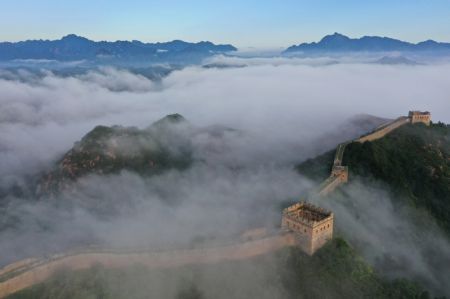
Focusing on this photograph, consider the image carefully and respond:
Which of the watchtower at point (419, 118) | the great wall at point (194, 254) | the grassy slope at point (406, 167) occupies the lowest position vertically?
the grassy slope at point (406, 167)

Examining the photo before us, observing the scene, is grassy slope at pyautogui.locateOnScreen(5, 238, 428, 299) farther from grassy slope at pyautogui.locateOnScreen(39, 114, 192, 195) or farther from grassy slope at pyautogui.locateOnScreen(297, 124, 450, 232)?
grassy slope at pyautogui.locateOnScreen(39, 114, 192, 195)

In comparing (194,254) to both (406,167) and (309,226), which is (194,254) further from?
(406,167)

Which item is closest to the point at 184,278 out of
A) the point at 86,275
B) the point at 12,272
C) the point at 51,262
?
the point at 86,275

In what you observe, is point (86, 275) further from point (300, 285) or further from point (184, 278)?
point (300, 285)

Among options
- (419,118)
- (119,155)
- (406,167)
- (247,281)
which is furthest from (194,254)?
(119,155)

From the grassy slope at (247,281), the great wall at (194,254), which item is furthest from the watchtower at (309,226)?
the grassy slope at (247,281)

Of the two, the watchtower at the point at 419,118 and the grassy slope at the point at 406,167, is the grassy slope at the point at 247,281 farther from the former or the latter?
the watchtower at the point at 419,118

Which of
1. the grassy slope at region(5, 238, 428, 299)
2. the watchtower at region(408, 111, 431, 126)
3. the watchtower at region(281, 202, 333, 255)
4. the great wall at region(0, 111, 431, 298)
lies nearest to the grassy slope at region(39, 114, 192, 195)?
the watchtower at region(408, 111, 431, 126)
